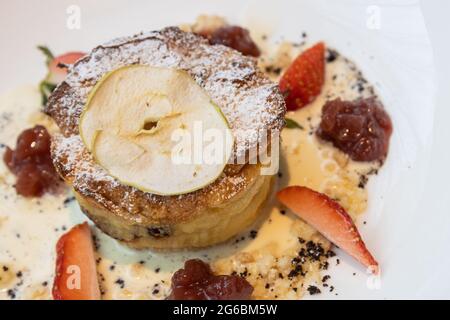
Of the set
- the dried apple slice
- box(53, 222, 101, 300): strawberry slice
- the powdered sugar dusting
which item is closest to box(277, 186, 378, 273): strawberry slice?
the powdered sugar dusting

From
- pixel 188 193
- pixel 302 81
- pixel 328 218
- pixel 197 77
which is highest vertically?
pixel 197 77

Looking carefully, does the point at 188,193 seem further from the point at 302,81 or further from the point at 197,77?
the point at 302,81

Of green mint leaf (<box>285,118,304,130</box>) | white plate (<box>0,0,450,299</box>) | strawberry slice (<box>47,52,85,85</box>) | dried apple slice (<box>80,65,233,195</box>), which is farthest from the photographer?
strawberry slice (<box>47,52,85,85</box>)

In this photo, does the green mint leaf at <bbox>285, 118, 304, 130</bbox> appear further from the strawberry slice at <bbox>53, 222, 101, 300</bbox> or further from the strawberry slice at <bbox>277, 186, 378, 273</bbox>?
the strawberry slice at <bbox>53, 222, 101, 300</bbox>

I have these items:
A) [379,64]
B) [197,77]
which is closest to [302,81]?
[379,64]
